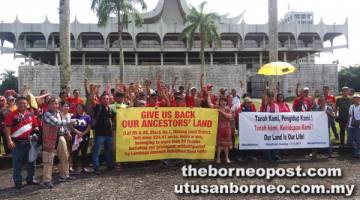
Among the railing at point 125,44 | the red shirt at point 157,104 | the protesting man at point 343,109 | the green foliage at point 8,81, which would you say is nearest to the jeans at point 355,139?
the protesting man at point 343,109

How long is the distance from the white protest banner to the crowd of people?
0.23m

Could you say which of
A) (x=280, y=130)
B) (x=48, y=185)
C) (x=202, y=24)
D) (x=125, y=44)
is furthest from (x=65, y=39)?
(x=125, y=44)

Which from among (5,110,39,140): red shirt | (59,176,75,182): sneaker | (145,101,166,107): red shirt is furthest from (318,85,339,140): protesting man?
(5,110,39,140): red shirt

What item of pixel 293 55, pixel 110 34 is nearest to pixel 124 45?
pixel 110 34

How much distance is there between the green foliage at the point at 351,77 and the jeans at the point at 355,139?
58.5 m

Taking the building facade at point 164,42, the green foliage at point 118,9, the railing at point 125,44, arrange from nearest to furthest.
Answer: the green foliage at point 118,9
the building facade at point 164,42
the railing at point 125,44

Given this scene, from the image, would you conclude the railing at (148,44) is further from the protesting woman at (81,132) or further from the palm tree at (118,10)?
the protesting woman at (81,132)

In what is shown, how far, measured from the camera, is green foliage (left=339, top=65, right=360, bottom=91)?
211 feet

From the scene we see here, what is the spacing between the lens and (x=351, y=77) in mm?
64500

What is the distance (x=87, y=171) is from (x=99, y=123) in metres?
1.00

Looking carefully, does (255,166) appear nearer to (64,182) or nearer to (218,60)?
(64,182)

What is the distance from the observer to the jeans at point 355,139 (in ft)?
31.3

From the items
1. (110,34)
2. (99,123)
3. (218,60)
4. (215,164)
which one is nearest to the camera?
(99,123)

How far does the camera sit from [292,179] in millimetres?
7527
